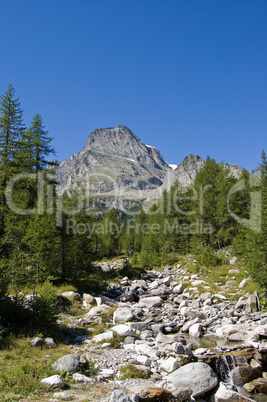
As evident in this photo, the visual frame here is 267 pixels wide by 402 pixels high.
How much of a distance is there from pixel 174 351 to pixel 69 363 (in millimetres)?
4951

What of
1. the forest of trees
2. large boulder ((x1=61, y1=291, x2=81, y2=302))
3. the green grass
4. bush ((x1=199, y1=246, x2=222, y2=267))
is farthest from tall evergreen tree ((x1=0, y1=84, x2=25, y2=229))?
bush ((x1=199, y1=246, x2=222, y2=267))

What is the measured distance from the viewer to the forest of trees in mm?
20375

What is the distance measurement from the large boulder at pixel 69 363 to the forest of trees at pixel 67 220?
564 cm

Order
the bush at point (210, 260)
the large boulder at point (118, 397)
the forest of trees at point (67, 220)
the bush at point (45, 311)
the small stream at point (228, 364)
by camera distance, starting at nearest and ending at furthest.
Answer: the large boulder at point (118, 397)
the small stream at point (228, 364)
the bush at point (45, 311)
the forest of trees at point (67, 220)
the bush at point (210, 260)

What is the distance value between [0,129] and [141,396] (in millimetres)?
26527

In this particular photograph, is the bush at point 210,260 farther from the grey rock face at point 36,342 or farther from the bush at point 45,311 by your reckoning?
the grey rock face at point 36,342

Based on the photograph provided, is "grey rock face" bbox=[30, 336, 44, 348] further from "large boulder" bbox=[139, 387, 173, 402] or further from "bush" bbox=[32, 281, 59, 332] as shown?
"large boulder" bbox=[139, 387, 173, 402]

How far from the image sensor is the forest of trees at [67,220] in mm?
20375

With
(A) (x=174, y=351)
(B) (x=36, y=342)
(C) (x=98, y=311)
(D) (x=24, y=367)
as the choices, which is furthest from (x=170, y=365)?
(C) (x=98, y=311)

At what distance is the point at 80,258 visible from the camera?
90.4 ft

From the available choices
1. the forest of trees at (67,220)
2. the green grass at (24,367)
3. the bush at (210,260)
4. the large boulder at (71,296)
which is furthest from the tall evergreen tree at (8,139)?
the bush at (210,260)

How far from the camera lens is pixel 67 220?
2720 cm

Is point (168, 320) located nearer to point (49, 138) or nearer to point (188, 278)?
point (188, 278)

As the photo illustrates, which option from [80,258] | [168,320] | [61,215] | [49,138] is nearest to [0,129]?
[49,138]
